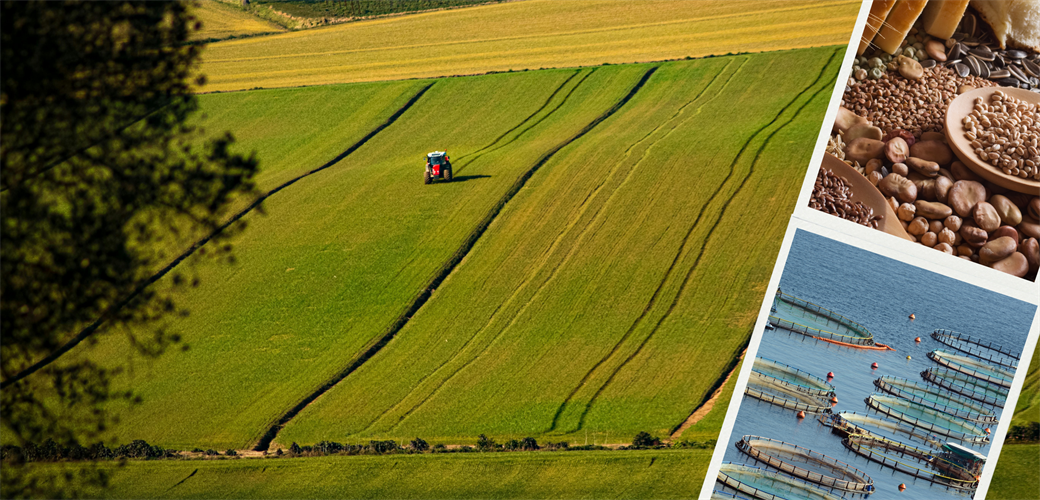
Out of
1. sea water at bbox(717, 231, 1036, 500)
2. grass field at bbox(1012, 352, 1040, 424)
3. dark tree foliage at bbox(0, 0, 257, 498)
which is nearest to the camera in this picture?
sea water at bbox(717, 231, 1036, 500)

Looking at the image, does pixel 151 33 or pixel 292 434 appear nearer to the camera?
pixel 151 33

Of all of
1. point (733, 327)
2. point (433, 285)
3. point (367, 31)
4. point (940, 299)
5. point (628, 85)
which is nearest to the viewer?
point (940, 299)

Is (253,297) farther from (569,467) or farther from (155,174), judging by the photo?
(155,174)

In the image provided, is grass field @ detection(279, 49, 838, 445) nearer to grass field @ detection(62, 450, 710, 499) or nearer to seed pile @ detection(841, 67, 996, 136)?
grass field @ detection(62, 450, 710, 499)

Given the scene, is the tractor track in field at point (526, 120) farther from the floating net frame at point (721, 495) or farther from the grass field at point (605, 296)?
the floating net frame at point (721, 495)

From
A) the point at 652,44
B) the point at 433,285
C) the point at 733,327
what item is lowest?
the point at 433,285

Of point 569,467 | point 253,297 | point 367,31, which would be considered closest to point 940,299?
point 569,467

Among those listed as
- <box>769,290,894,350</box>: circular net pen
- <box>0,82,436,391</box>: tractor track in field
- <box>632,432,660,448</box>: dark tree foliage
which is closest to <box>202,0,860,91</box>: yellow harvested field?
<box>0,82,436,391</box>: tractor track in field
